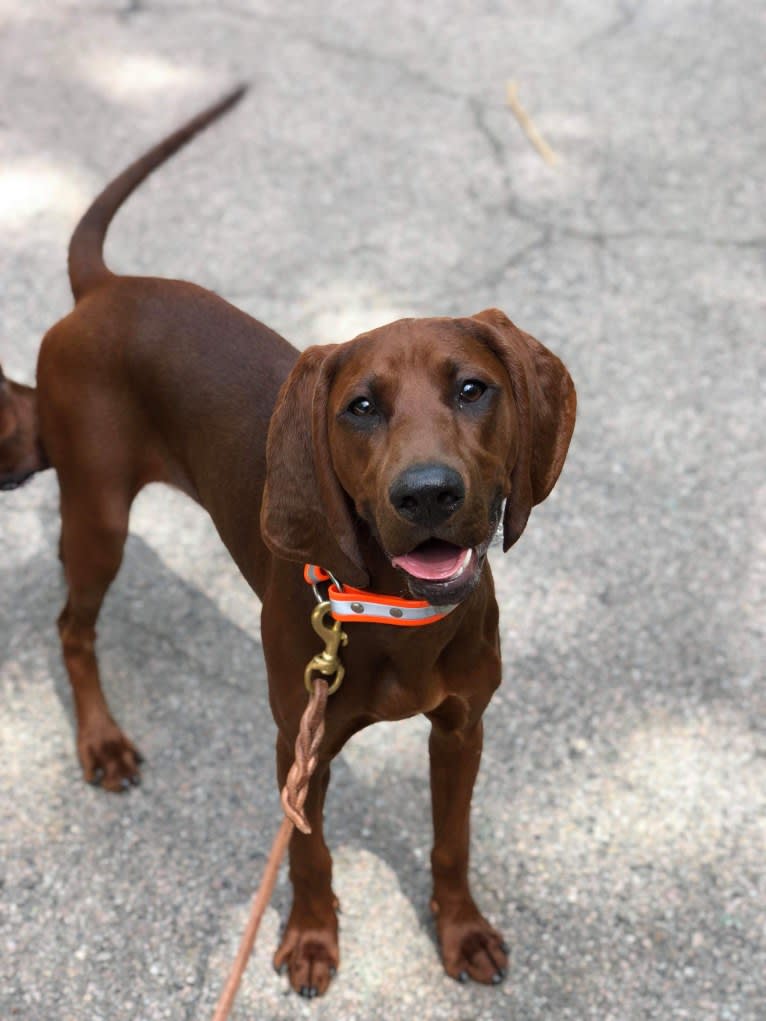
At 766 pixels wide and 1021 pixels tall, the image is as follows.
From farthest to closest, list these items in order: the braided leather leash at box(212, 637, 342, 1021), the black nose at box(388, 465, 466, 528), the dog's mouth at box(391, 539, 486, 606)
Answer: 1. the braided leather leash at box(212, 637, 342, 1021)
2. the dog's mouth at box(391, 539, 486, 606)
3. the black nose at box(388, 465, 466, 528)

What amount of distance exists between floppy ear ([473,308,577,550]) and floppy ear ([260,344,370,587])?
1.05ft

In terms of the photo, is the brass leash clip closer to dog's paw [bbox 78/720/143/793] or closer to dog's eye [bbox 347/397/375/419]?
dog's eye [bbox 347/397/375/419]

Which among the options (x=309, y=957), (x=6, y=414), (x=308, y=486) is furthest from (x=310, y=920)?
(x=6, y=414)

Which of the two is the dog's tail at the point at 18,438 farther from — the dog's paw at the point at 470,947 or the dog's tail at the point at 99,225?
the dog's paw at the point at 470,947

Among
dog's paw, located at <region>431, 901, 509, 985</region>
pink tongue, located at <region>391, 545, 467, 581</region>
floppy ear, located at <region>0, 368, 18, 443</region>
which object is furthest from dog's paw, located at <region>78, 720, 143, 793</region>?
pink tongue, located at <region>391, 545, 467, 581</region>

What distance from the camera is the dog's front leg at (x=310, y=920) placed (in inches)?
119

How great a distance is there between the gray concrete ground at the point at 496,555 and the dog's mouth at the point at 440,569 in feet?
4.44

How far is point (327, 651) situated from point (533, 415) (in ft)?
2.10

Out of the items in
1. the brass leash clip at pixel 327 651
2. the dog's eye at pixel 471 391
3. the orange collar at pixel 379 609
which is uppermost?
the dog's eye at pixel 471 391

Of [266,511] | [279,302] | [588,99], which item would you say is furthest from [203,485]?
[588,99]

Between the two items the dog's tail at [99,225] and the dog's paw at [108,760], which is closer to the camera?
the dog's tail at [99,225]

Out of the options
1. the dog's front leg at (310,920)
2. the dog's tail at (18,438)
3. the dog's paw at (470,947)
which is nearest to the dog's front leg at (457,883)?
the dog's paw at (470,947)

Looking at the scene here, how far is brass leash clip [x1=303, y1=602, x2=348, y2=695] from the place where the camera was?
2576 mm

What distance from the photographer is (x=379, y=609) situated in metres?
2.52
